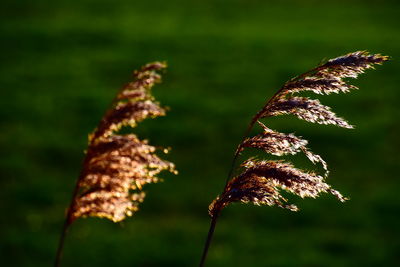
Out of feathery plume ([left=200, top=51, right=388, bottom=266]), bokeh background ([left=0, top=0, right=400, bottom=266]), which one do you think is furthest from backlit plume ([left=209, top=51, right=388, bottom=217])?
bokeh background ([left=0, top=0, right=400, bottom=266])

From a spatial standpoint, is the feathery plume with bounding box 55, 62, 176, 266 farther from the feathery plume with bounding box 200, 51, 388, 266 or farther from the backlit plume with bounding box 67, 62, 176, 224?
the feathery plume with bounding box 200, 51, 388, 266

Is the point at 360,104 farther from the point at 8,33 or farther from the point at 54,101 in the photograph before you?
the point at 8,33

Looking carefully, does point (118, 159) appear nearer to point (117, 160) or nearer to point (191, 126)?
point (117, 160)

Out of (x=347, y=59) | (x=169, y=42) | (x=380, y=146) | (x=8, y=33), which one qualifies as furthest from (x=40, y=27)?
(x=347, y=59)

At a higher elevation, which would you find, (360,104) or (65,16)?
(65,16)

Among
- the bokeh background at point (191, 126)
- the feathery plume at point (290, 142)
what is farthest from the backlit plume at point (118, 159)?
the bokeh background at point (191, 126)

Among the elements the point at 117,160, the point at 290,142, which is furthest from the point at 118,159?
the point at 290,142
